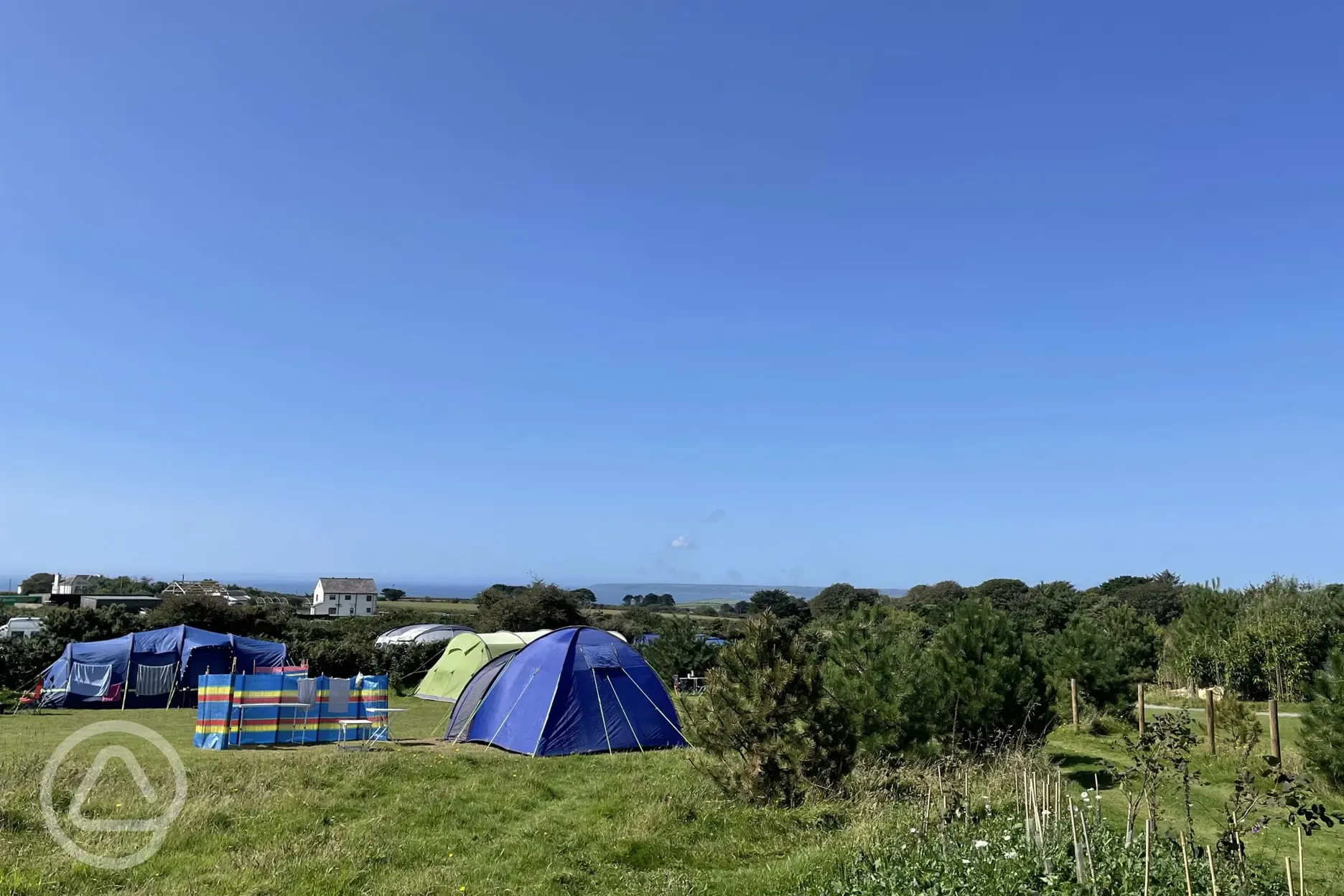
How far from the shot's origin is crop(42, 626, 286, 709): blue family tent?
72.5 feet

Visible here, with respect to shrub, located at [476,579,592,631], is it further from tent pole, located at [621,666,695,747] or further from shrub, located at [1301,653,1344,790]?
shrub, located at [1301,653,1344,790]

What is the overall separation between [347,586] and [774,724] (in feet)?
349

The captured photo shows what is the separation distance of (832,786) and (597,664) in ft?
Answer: 22.7

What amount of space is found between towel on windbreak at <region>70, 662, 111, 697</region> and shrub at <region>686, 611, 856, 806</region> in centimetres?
1935

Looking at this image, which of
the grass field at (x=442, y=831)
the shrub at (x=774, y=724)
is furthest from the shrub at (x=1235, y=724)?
the shrub at (x=774, y=724)

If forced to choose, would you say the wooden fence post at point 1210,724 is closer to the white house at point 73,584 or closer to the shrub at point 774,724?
the shrub at point 774,724

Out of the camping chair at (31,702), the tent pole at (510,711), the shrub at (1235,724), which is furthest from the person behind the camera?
the camping chair at (31,702)

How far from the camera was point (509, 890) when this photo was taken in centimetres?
705

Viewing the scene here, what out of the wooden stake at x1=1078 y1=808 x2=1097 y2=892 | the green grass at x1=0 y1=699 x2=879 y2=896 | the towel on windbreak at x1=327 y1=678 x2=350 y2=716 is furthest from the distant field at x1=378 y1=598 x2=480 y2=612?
the wooden stake at x1=1078 y1=808 x2=1097 y2=892

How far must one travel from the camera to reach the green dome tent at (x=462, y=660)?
24672 millimetres

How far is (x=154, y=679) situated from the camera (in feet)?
75.3

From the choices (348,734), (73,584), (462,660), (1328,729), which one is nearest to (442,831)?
(348,734)

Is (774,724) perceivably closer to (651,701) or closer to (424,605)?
(651,701)

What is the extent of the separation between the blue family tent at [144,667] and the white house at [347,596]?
8162 centimetres
